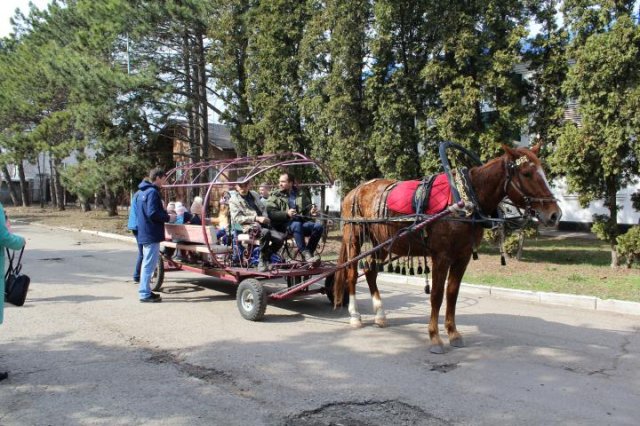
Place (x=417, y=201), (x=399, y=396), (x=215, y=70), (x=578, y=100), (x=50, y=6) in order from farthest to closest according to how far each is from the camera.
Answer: (x=50, y=6)
(x=215, y=70)
(x=578, y=100)
(x=417, y=201)
(x=399, y=396)

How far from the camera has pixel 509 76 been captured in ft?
42.5

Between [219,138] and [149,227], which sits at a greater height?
[219,138]

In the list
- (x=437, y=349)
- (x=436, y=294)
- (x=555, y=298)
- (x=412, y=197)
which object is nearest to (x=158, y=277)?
(x=412, y=197)

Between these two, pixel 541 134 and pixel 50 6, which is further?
pixel 50 6

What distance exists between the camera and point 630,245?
11.2m

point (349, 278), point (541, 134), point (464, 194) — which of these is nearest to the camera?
point (464, 194)

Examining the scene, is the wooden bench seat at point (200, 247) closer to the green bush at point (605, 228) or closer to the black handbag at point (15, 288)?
the black handbag at point (15, 288)

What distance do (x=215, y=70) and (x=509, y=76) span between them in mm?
11236

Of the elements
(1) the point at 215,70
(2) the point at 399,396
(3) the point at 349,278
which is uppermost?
(1) the point at 215,70

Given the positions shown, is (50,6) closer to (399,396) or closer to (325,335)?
(325,335)

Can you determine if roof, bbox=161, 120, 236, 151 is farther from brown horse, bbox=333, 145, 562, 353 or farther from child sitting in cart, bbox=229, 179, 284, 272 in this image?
brown horse, bbox=333, 145, 562, 353

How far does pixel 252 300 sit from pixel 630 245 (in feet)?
28.4

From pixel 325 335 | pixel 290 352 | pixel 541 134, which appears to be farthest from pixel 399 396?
pixel 541 134

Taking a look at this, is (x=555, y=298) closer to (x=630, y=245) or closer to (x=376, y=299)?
(x=376, y=299)
